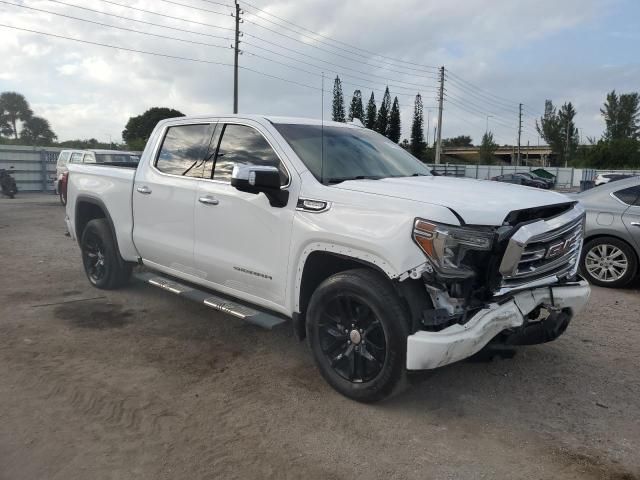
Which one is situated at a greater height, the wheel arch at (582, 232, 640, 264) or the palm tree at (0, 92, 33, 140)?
the palm tree at (0, 92, 33, 140)

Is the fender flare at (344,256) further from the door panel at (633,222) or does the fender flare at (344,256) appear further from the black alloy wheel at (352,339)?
the door panel at (633,222)

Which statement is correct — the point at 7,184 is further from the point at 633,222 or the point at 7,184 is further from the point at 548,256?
the point at 548,256

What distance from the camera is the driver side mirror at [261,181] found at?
3.65 meters

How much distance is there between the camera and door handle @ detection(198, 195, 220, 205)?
4.44 metres

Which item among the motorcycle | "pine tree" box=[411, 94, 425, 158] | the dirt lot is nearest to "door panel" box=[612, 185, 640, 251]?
the dirt lot

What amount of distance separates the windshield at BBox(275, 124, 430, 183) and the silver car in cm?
339

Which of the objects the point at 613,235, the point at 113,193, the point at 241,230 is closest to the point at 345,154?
the point at 241,230

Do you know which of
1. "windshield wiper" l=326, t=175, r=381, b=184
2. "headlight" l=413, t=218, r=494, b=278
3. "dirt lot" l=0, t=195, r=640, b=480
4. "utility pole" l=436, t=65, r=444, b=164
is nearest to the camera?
"dirt lot" l=0, t=195, r=640, b=480

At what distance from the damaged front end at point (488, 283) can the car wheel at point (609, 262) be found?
12.6 ft

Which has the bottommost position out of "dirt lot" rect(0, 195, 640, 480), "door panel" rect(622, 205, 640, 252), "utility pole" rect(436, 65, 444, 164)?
"dirt lot" rect(0, 195, 640, 480)

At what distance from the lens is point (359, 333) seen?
356 cm

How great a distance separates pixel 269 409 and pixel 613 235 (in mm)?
5425

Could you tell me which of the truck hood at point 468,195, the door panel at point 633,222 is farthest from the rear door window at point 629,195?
the truck hood at point 468,195

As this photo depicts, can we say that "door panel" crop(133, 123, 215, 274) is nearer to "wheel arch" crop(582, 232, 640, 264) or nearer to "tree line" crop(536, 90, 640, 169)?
"wheel arch" crop(582, 232, 640, 264)
